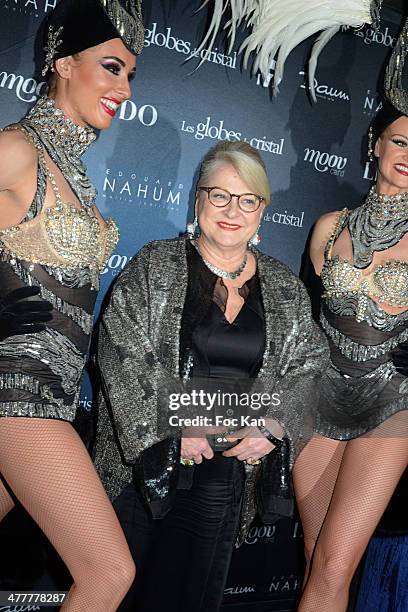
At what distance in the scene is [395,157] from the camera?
3418 millimetres

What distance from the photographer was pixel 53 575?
3.56 metres

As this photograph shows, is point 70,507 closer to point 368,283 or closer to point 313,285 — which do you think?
point 368,283

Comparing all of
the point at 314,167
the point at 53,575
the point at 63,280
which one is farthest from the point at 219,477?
the point at 314,167

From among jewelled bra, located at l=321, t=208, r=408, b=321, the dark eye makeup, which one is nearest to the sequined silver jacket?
jewelled bra, located at l=321, t=208, r=408, b=321

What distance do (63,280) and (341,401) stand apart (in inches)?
47.5

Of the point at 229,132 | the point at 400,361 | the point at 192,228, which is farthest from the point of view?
the point at 229,132

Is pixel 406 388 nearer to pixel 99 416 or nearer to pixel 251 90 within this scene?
pixel 99 416

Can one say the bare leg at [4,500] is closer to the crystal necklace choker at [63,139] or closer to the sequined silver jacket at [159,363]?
the sequined silver jacket at [159,363]

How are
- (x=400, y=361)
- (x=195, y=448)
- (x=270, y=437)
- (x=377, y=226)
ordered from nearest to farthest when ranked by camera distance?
(x=195, y=448) < (x=270, y=437) < (x=400, y=361) < (x=377, y=226)

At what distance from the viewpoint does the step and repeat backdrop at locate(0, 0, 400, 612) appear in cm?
367

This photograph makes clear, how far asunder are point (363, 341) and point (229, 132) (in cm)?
127

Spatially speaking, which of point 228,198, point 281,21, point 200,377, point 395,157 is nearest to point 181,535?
point 200,377

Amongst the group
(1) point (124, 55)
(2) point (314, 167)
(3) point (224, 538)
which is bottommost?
(3) point (224, 538)

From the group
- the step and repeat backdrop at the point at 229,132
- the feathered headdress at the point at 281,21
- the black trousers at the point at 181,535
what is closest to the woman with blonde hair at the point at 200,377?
the black trousers at the point at 181,535
